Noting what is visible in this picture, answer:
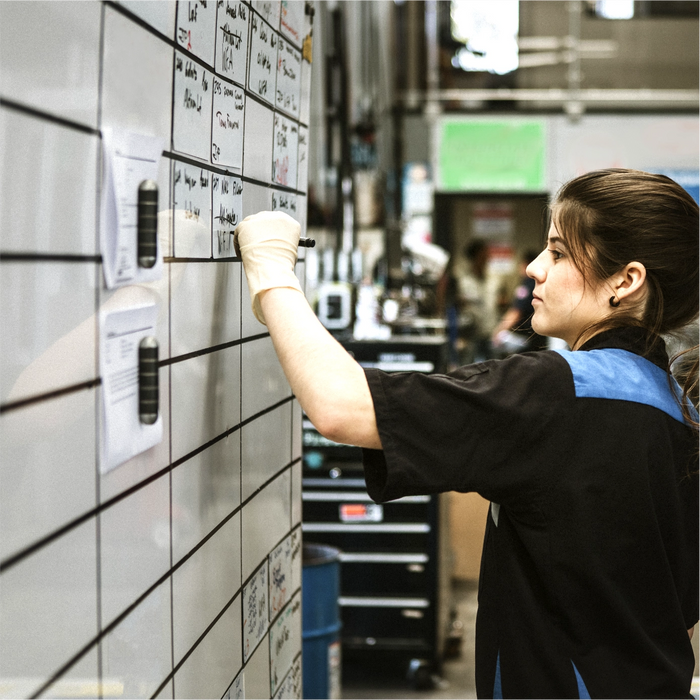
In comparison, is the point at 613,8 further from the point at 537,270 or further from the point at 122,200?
the point at 122,200

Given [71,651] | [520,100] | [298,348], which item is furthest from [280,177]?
[520,100]

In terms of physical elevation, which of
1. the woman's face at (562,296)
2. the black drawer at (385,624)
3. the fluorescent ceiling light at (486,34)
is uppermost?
the fluorescent ceiling light at (486,34)

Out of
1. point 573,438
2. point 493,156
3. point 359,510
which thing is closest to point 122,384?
point 573,438

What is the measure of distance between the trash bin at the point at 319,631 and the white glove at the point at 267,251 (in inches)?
71.0

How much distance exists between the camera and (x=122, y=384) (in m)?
1.04

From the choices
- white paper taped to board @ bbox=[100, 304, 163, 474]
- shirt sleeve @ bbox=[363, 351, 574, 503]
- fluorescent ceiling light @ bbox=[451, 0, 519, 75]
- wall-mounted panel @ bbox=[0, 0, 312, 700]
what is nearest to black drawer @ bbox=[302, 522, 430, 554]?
wall-mounted panel @ bbox=[0, 0, 312, 700]

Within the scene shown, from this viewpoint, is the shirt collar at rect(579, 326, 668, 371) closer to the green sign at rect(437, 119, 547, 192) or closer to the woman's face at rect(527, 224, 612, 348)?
the woman's face at rect(527, 224, 612, 348)

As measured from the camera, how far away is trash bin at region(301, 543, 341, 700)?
9.69 ft

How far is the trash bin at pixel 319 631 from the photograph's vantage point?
2953mm

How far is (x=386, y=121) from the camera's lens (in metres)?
7.66

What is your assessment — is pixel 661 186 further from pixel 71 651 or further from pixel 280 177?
pixel 71 651

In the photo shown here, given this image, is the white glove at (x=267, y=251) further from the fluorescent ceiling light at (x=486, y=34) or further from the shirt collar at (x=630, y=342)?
the fluorescent ceiling light at (x=486, y=34)

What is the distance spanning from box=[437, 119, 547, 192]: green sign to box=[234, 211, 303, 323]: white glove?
702 cm

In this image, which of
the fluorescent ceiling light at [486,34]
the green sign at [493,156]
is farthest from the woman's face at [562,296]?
the fluorescent ceiling light at [486,34]
